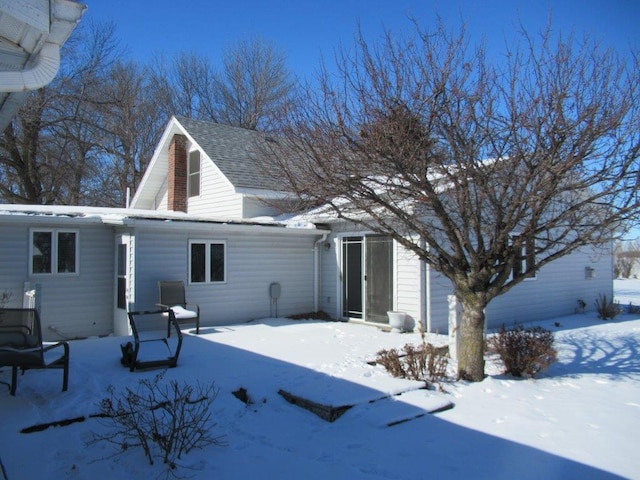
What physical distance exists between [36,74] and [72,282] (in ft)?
31.0

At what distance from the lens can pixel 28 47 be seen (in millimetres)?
3467

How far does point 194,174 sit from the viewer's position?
1762 cm

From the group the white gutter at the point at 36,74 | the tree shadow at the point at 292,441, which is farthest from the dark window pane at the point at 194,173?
the white gutter at the point at 36,74

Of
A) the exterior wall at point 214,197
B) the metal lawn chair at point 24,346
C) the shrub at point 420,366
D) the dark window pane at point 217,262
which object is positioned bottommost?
the shrub at point 420,366

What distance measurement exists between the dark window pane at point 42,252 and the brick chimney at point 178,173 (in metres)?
6.61

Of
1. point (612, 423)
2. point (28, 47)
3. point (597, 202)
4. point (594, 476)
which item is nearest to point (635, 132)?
point (597, 202)

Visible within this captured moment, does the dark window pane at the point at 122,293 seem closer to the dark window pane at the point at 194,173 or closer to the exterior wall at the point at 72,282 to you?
the exterior wall at the point at 72,282

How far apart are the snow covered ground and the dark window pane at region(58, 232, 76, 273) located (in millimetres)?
3482

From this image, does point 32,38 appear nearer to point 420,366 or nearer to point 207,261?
point 420,366

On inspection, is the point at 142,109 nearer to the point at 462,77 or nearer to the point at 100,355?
the point at 100,355

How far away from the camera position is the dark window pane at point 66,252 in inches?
457

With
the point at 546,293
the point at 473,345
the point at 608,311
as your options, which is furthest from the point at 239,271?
the point at 608,311

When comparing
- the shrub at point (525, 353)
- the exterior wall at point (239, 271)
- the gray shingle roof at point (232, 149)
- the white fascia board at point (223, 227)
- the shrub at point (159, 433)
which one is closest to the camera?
the shrub at point (159, 433)

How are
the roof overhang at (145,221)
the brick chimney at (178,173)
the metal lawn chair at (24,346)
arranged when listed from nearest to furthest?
the metal lawn chair at (24,346)
the roof overhang at (145,221)
the brick chimney at (178,173)
